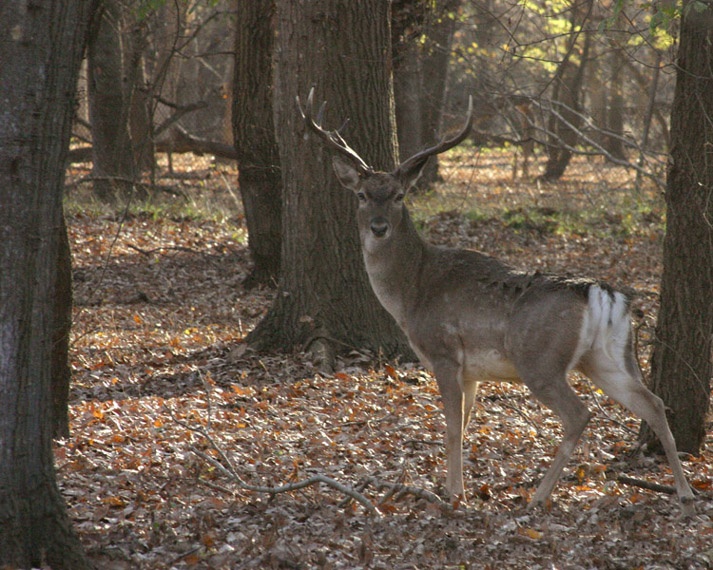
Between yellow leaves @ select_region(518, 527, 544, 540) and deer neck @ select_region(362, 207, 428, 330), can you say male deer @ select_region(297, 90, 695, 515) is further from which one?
yellow leaves @ select_region(518, 527, 544, 540)

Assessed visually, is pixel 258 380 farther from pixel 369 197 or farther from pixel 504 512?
pixel 504 512

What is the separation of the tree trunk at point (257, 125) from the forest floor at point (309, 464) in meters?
1.03

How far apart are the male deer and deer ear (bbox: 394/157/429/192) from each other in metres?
0.01

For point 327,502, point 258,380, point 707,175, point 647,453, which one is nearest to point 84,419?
point 258,380

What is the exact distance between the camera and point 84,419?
7246 millimetres

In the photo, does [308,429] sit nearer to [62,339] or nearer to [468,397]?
[468,397]

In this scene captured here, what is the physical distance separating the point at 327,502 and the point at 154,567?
1.32 metres

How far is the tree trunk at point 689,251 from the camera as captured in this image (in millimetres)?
6270

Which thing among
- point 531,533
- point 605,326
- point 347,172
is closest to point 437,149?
point 347,172

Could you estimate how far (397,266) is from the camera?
6.82m

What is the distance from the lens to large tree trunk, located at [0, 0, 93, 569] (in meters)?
3.89

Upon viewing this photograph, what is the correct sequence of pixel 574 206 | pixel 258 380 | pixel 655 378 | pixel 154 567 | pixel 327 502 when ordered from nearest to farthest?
pixel 154 567 → pixel 327 502 → pixel 655 378 → pixel 258 380 → pixel 574 206

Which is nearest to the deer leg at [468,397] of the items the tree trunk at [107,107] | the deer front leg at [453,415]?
the deer front leg at [453,415]

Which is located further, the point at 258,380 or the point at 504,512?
the point at 258,380
